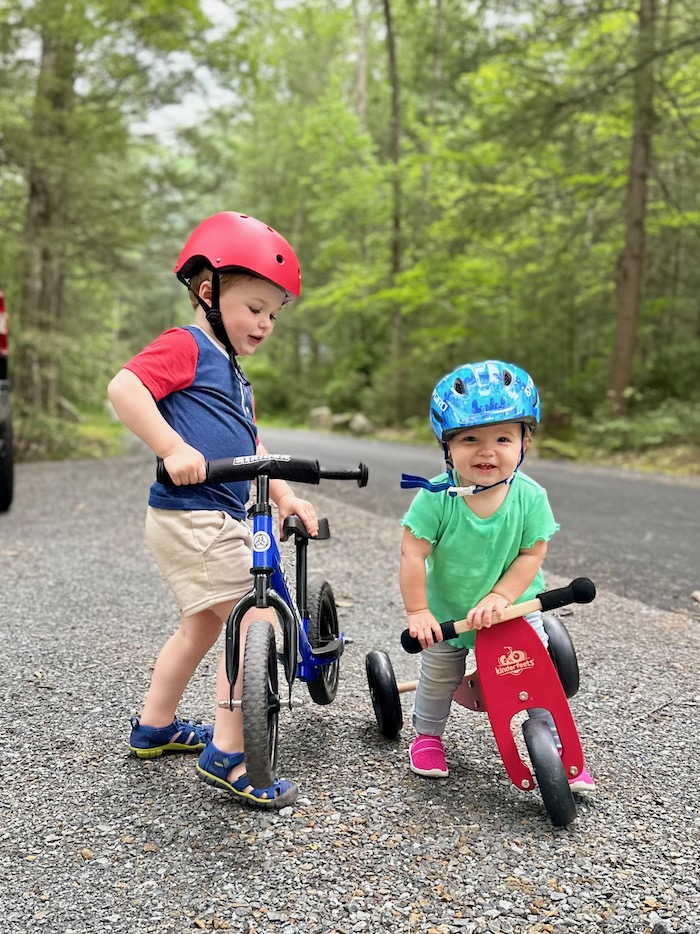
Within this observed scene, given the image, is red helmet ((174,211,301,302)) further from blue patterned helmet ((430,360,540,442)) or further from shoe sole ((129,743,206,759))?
shoe sole ((129,743,206,759))

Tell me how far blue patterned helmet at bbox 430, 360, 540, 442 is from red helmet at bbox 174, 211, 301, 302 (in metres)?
0.59

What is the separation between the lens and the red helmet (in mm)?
2592

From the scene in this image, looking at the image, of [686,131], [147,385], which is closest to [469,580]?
[147,385]

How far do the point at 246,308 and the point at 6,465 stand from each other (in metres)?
5.75

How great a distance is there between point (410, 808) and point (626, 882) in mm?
638

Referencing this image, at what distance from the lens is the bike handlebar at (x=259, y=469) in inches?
96.3

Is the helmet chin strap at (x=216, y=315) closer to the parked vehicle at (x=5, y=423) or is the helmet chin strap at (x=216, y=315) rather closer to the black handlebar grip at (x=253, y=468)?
the black handlebar grip at (x=253, y=468)

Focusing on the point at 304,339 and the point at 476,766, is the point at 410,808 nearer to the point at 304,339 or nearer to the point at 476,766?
the point at 476,766

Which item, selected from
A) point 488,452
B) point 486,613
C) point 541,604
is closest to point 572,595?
point 541,604

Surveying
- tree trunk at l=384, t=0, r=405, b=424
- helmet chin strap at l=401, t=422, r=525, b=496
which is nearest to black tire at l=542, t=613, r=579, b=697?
helmet chin strap at l=401, t=422, r=525, b=496

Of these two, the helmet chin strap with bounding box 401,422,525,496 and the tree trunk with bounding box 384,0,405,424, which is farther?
the tree trunk with bounding box 384,0,405,424

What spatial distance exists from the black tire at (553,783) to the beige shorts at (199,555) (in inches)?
39.5

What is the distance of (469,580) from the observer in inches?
106

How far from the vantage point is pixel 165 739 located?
2857 mm
